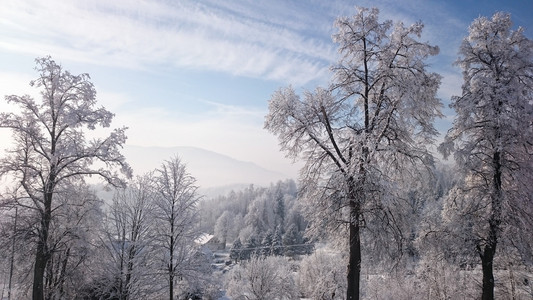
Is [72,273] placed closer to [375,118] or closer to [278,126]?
[278,126]

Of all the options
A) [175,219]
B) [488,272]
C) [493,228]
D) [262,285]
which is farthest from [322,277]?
[493,228]

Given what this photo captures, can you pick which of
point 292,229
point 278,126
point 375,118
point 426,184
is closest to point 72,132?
point 278,126

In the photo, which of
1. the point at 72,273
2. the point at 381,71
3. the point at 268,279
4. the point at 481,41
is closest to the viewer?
the point at 381,71

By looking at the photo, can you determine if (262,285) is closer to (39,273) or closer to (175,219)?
(175,219)

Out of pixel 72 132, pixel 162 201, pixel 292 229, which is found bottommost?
pixel 292 229

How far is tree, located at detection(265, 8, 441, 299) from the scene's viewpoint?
9.92 metres

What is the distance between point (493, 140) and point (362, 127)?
433cm

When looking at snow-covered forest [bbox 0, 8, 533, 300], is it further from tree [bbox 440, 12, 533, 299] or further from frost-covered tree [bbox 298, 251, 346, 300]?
frost-covered tree [bbox 298, 251, 346, 300]

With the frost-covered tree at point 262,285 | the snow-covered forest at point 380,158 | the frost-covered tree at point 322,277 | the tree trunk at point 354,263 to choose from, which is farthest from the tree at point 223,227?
the tree trunk at point 354,263

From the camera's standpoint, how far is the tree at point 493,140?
10.7m

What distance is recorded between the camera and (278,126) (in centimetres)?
1112

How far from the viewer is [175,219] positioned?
1714cm

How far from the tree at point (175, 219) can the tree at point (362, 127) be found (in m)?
8.08

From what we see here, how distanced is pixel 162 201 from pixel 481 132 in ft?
45.7
